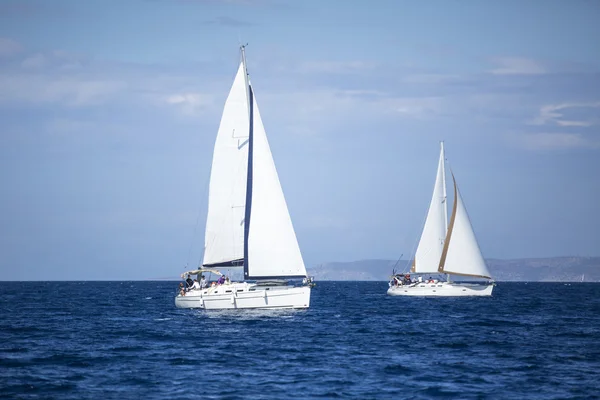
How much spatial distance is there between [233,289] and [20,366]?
75.3 feet

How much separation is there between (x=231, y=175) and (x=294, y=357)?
23.3 m

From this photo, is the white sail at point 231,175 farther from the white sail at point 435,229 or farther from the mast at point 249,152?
the white sail at point 435,229

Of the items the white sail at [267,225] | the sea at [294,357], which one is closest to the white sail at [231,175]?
the white sail at [267,225]

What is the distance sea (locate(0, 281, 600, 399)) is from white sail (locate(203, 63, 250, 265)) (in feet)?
17.8

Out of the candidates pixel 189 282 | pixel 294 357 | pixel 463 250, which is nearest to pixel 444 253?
pixel 463 250

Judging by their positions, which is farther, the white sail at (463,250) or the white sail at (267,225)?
the white sail at (463,250)

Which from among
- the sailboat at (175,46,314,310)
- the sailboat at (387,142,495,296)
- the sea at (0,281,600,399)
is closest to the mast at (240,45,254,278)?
the sailboat at (175,46,314,310)

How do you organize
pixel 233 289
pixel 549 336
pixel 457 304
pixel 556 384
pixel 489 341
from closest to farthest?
pixel 556 384, pixel 489 341, pixel 549 336, pixel 233 289, pixel 457 304

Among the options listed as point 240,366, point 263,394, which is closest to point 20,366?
point 240,366

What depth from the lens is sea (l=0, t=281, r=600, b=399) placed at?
28.9 metres

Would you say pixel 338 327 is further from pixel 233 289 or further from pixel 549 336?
pixel 549 336

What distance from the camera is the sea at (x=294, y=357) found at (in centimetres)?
2894

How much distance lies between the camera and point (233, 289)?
5566 cm

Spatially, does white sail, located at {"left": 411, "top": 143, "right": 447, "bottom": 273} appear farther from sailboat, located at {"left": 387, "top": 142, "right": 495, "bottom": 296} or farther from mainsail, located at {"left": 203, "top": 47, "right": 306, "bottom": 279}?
mainsail, located at {"left": 203, "top": 47, "right": 306, "bottom": 279}
